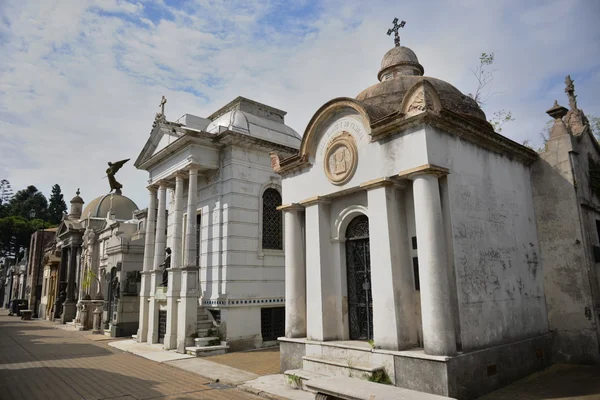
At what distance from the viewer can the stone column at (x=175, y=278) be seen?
13.2 m

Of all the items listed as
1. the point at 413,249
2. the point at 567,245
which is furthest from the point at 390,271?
the point at 567,245

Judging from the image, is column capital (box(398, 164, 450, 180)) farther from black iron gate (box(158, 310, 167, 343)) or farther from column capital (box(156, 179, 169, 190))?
column capital (box(156, 179, 169, 190))

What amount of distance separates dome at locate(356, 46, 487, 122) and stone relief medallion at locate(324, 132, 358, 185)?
1.75 m

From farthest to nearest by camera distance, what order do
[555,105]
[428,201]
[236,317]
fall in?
[236,317]
[555,105]
[428,201]

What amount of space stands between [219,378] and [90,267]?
18.6 m

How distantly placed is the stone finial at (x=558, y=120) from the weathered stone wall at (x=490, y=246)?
1480 millimetres

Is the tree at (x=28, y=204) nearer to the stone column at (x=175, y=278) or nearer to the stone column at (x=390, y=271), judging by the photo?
the stone column at (x=175, y=278)

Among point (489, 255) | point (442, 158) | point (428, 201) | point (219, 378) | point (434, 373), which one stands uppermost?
point (442, 158)

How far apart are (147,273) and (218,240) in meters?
3.84

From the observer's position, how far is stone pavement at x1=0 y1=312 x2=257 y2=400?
313 inches

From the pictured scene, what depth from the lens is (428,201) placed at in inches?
274

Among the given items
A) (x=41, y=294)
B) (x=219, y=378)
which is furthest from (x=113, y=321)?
(x=41, y=294)

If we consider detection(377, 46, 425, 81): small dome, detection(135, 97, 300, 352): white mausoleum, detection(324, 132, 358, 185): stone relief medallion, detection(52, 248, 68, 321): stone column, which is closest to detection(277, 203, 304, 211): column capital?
detection(324, 132, 358, 185): stone relief medallion

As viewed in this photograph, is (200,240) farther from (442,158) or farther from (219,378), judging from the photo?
(442,158)
